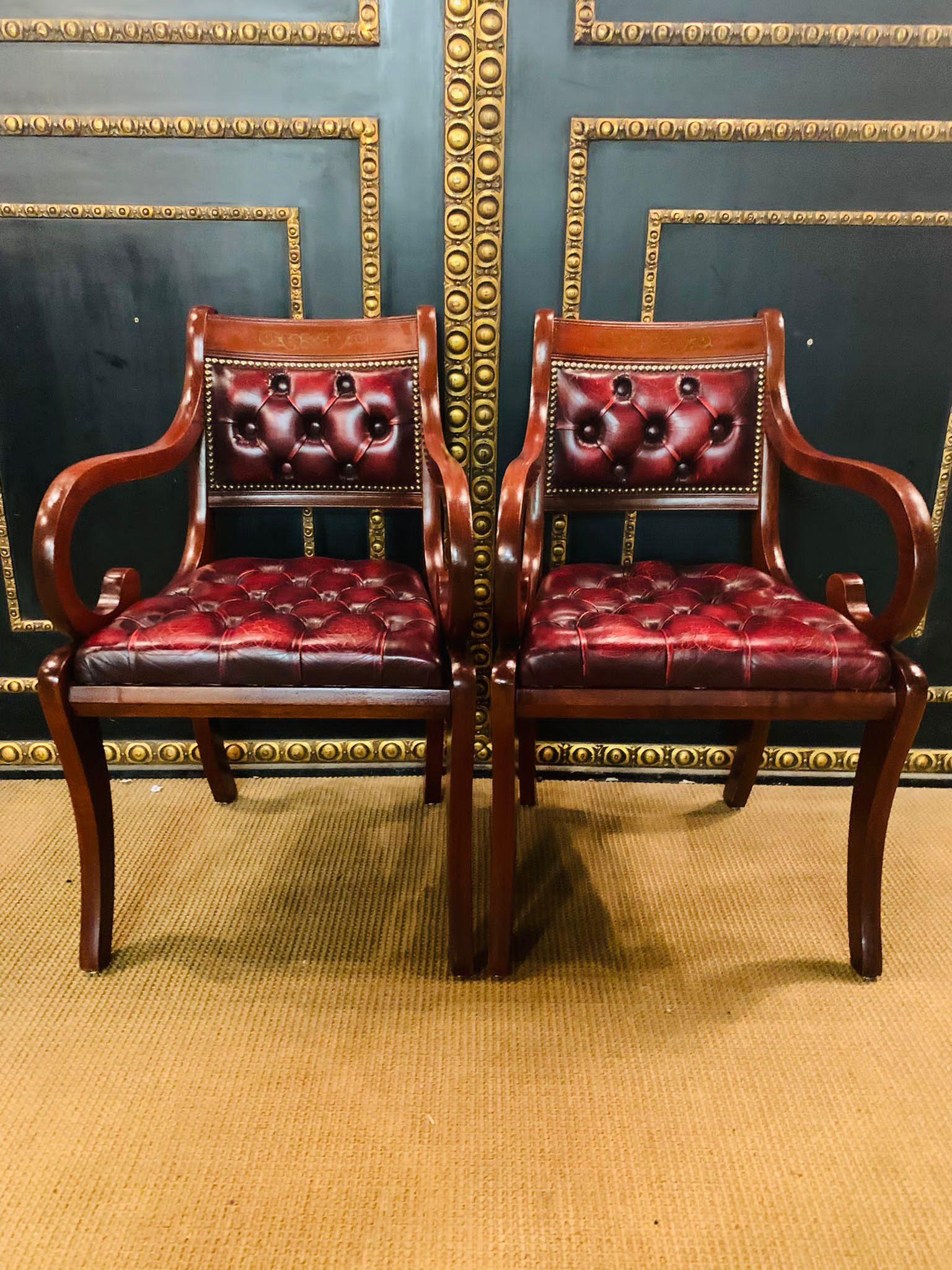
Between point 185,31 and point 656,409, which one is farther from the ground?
point 185,31

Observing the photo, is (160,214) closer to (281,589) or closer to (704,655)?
(281,589)

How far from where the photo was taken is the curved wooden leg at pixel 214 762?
5.86 feet

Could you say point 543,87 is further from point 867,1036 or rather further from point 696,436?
point 867,1036

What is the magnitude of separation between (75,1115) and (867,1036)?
43.7 inches

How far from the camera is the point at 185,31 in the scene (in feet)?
5.22

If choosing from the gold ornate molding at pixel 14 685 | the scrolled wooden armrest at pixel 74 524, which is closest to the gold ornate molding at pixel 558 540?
the scrolled wooden armrest at pixel 74 524

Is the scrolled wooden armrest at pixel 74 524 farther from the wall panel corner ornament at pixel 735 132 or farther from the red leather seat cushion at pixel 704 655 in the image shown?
the wall panel corner ornament at pixel 735 132

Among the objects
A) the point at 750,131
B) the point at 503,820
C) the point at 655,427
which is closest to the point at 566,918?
the point at 503,820

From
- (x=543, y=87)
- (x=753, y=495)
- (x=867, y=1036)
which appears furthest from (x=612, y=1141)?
(x=543, y=87)

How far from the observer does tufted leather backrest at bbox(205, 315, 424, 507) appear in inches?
63.9

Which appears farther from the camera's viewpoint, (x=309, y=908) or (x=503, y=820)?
(x=309, y=908)

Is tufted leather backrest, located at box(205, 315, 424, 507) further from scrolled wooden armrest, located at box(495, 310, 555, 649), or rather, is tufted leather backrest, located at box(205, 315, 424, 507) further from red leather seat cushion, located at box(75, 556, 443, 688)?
red leather seat cushion, located at box(75, 556, 443, 688)

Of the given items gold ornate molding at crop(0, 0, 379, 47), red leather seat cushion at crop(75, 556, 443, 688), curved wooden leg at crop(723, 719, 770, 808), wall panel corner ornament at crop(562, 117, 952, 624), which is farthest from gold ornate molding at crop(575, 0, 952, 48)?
curved wooden leg at crop(723, 719, 770, 808)

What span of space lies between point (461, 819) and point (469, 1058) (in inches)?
13.1
